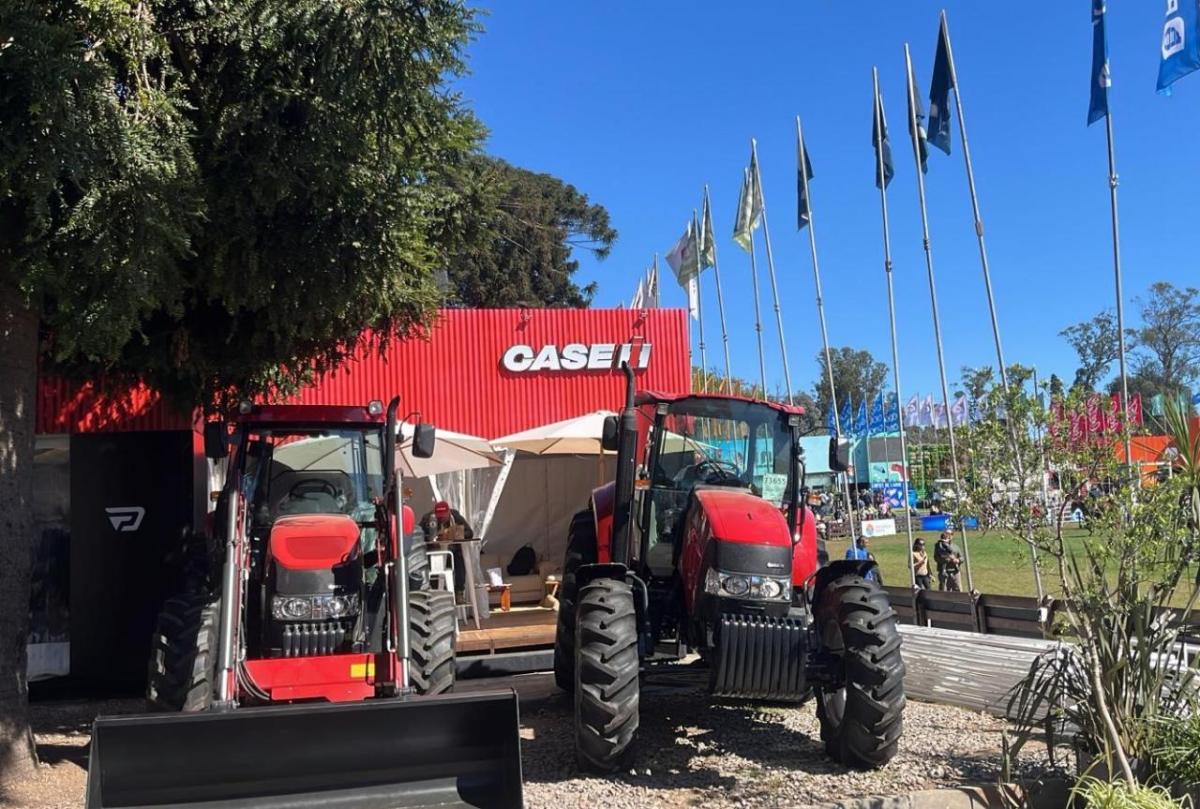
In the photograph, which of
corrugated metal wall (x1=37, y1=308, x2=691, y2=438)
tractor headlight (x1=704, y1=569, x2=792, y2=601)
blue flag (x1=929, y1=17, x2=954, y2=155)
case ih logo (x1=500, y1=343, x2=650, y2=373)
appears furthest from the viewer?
blue flag (x1=929, y1=17, x2=954, y2=155)

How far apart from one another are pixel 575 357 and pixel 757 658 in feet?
30.0

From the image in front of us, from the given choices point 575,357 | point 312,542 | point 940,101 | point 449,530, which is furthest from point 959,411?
point 312,542

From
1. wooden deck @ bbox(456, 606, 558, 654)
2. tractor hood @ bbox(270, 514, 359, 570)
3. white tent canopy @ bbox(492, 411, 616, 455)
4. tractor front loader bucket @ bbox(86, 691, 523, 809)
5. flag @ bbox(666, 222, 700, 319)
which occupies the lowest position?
wooden deck @ bbox(456, 606, 558, 654)

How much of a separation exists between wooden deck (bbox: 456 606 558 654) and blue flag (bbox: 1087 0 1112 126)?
35.3 ft

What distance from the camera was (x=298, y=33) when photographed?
641 cm

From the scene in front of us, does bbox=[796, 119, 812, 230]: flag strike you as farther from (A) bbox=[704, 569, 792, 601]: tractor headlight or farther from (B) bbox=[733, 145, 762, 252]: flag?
(A) bbox=[704, 569, 792, 601]: tractor headlight

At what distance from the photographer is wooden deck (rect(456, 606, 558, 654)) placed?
1060 cm

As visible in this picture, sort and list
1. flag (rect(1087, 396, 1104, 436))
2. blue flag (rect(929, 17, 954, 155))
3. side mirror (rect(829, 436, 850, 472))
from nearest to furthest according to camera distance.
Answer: flag (rect(1087, 396, 1104, 436)) < side mirror (rect(829, 436, 850, 472)) < blue flag (rect(929, 17, 954, 155))

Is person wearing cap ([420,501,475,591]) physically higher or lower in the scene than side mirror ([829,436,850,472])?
lower

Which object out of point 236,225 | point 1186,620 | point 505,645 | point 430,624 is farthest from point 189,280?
point 1186,620

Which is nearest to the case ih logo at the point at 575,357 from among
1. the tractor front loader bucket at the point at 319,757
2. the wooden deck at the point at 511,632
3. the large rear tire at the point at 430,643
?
the wooden deck at the point at 511,632

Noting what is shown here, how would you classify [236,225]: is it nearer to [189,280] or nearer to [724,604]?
[189,280]

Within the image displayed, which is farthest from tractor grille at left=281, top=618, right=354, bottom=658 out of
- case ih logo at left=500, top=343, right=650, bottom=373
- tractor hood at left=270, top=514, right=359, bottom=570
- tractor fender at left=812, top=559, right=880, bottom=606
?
case ih logo at left=500, top=343, right=650, bottom=373

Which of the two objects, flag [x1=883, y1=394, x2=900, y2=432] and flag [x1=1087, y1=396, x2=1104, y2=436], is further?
flag [x1=883, y1=394, x2=900, y2=432]
